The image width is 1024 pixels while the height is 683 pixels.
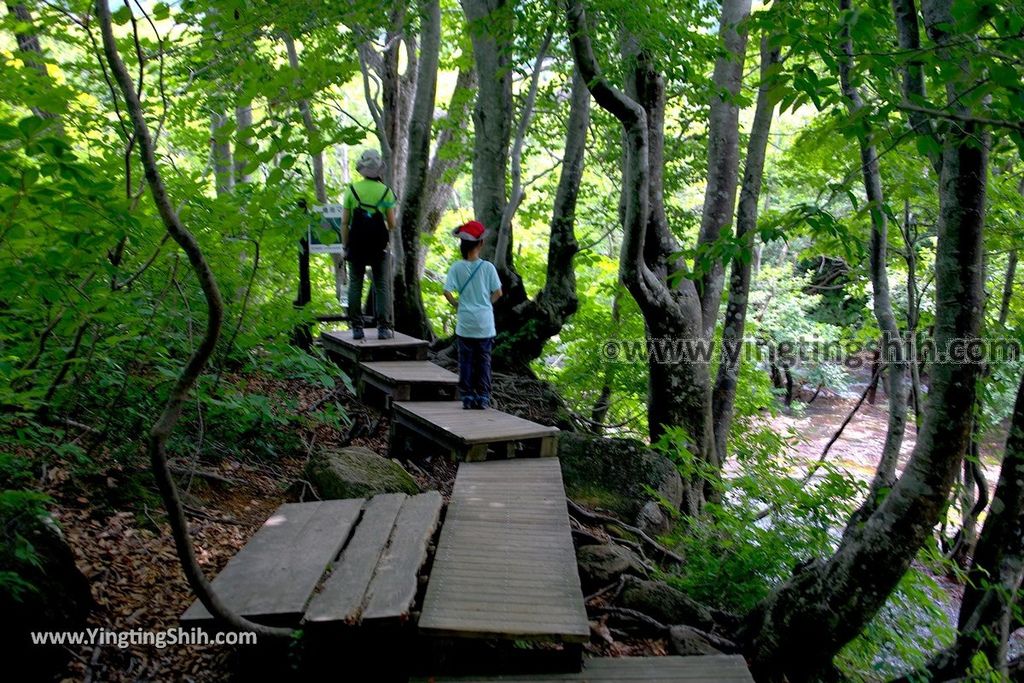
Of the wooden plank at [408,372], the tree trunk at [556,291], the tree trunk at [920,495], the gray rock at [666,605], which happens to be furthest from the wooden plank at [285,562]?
Result: the tree trunk at [556,291]

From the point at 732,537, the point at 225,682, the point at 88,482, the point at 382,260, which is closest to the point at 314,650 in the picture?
the point at 225,682

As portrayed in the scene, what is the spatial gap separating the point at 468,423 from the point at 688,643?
295cm

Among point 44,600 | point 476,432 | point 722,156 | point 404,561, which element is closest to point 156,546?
point 44,600

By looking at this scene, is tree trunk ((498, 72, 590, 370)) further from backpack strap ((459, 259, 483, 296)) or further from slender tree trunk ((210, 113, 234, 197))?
slender tree trunk ((210, 113, 234, 197))

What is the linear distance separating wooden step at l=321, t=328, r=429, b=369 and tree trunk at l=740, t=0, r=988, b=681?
19.6 feet

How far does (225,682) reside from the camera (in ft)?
11.6

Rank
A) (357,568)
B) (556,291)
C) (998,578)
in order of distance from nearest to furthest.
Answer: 1. (357,568)
2. (998,578)
3. (556,291)

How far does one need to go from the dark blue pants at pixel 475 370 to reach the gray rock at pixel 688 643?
3576 mm

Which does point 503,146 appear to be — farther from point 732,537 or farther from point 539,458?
point 732,537

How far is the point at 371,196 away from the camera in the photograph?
27.8 ft

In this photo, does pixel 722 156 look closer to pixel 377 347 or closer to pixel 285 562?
pixel 377 347

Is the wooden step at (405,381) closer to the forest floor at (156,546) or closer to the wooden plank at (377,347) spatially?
the wooden plank at (377,347)

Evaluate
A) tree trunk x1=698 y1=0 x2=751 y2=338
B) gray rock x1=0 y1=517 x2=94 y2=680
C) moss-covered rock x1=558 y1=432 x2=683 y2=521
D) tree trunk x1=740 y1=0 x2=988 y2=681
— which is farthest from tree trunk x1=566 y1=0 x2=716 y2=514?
gray rock x1=0 y1=517 x2=94 y2=680

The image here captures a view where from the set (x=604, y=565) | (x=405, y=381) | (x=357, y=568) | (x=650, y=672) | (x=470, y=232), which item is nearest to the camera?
(x=650, y=672)
